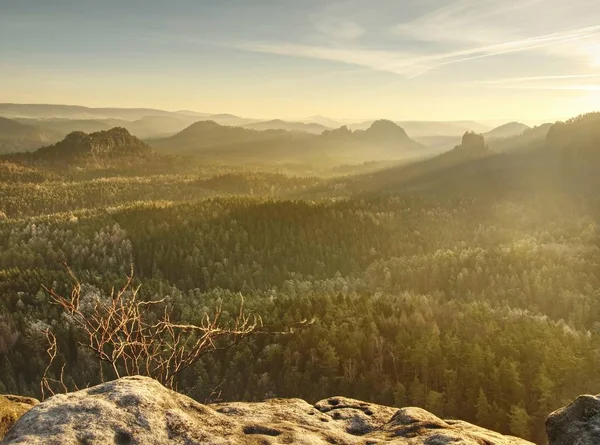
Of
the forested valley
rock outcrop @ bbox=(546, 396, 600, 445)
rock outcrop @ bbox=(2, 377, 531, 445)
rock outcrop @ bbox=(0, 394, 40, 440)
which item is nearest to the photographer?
rock outcrop @ bbox=(2, 377, 531, 445)

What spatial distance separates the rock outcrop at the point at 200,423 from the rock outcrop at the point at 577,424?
36.5 inches

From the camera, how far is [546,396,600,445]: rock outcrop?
38.4 feet

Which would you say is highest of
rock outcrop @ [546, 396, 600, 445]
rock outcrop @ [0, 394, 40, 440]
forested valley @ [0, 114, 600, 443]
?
rock outcrop @ [546, 396, 600, 445]

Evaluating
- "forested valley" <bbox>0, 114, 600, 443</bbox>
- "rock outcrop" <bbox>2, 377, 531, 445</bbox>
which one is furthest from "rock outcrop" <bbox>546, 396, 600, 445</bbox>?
"forested valley" <bbox>0, 114, 600, 443</bbox>

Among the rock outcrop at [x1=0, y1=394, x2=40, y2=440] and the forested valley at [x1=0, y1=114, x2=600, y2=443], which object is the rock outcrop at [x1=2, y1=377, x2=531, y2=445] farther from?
the forested valley at [x1=0, y1=114, x2=600, y2=443]

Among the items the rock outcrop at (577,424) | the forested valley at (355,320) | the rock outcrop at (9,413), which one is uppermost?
the rock outcrop at (577,424)

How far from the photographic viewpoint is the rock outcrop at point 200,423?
1020 centimetres

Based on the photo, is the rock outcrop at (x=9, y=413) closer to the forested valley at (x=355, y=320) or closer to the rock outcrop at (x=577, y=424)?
the forested valley at (x=355, y=320)

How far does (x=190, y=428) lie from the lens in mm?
11055

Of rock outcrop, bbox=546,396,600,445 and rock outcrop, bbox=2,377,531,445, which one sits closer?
rock outcrop, bbox=2,377,531,445

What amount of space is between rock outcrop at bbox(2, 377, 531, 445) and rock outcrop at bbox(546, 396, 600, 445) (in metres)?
→ 0.93

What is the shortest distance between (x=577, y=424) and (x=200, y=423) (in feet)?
30.5

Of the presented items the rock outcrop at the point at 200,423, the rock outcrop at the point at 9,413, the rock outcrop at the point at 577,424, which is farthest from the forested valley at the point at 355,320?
the rock outcrop at the point at 577,424

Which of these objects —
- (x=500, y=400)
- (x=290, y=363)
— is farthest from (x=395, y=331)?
(x=500, y=400)
